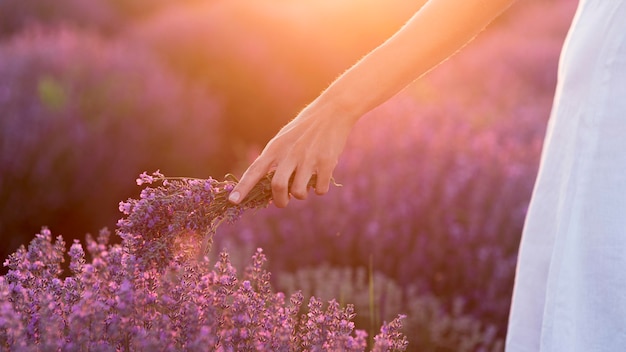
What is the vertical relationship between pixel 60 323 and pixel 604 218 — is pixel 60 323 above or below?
below

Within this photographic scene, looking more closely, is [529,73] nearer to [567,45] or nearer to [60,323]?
[567,45]

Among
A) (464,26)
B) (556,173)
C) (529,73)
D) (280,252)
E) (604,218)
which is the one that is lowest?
(604,218)

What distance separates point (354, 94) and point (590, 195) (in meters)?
0.48

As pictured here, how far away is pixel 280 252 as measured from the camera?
4414mm

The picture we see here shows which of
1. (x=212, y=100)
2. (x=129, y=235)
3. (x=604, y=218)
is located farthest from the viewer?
(x=212, y=100)

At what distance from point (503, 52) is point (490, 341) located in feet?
17.8

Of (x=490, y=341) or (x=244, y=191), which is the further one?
(x=490, y=341)

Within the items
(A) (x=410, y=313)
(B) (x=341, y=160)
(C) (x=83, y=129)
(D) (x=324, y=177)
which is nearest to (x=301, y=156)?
(D) (x=324, y=177)

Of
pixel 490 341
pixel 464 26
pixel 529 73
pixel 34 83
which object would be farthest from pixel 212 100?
pixel 464 26

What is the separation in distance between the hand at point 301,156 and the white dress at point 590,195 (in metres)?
0.45

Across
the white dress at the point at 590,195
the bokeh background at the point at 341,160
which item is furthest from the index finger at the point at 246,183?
the white dress at the point at 590,195

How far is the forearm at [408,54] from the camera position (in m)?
1.77

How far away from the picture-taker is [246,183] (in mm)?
1675

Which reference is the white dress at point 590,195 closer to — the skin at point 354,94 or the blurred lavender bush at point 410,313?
the skin at point 354,94
